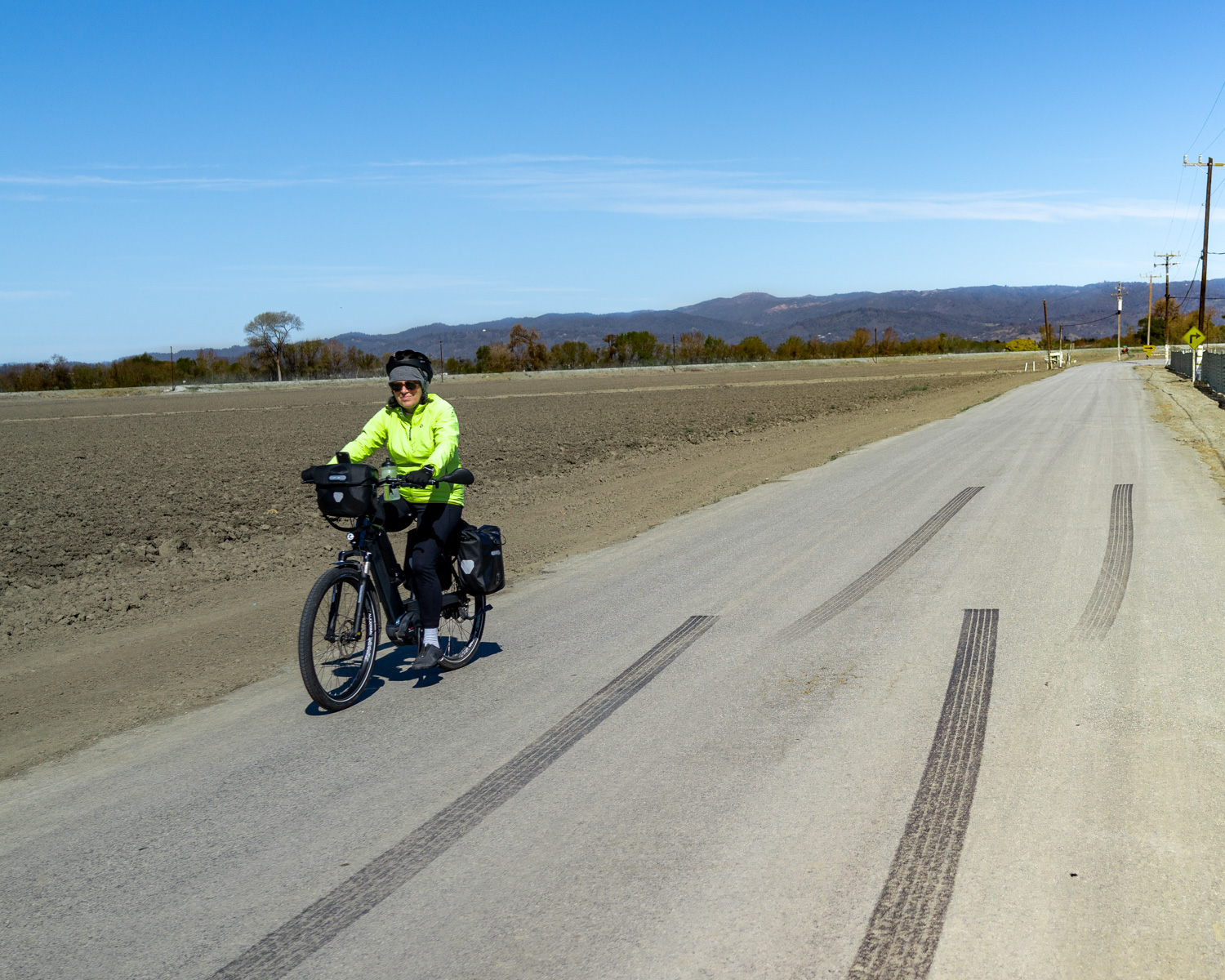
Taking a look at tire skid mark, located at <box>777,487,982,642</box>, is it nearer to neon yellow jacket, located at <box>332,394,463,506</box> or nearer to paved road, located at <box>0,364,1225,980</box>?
paved road, located at <box>0,364,1225,980</box>

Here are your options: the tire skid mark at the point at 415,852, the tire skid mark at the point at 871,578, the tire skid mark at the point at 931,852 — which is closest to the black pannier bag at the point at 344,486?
the tire skid mark at the point at 415,852

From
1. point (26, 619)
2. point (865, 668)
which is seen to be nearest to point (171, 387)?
point (26, 619)

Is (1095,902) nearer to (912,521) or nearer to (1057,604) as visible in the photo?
(1057,604)

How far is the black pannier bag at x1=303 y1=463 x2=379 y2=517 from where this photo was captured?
5.88 meters

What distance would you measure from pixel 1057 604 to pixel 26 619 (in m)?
8.99

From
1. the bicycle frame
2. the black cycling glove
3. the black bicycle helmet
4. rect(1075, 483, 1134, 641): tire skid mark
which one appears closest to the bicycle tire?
the bicycle frame

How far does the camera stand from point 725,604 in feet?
27.0

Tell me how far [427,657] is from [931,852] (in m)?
3.49

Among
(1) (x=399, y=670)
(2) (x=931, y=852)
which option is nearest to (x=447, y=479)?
(1) (x=399, y=670)

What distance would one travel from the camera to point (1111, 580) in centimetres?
847

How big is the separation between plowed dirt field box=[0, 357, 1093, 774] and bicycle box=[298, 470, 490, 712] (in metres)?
1.24

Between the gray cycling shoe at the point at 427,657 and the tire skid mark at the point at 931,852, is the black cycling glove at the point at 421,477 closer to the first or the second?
the gray cycling shoe at the point at 427,657

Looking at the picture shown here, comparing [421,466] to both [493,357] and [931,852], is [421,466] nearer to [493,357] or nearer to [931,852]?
[931,852]

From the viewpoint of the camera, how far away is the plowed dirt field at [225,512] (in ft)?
24.4
